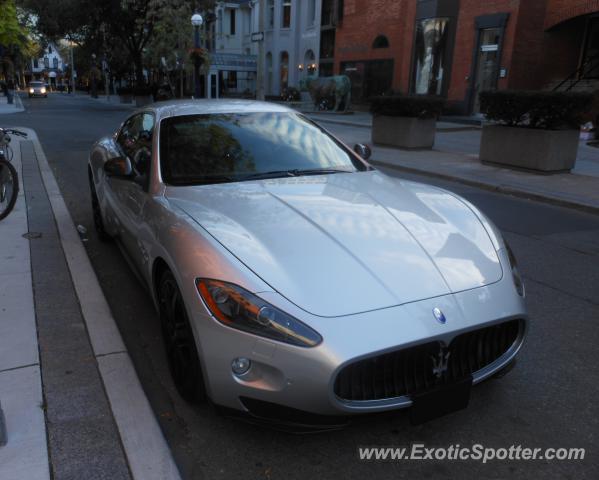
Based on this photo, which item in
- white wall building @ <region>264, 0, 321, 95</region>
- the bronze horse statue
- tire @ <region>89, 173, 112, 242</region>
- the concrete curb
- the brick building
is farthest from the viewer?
white wall building @ <region>264, 0, 321, 95</region>

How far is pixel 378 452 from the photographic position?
257cm

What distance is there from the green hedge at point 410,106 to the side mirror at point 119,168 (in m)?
11.6

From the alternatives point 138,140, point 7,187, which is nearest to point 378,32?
point 7,187

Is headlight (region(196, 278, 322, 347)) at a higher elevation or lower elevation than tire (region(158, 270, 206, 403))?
higher

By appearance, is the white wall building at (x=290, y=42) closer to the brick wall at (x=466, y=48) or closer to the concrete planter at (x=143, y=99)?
the concrete planter at (x=143, y=99)

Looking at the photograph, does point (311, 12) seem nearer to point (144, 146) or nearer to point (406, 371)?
point (144, 146)

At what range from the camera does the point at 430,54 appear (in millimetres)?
26484

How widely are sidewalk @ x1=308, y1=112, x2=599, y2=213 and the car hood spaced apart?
20.1 ft

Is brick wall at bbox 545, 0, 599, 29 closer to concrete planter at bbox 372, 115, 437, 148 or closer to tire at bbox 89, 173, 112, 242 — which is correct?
concrete planter at bbox 372, 115, 437, 148

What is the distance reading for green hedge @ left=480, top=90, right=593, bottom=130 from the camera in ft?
34.3

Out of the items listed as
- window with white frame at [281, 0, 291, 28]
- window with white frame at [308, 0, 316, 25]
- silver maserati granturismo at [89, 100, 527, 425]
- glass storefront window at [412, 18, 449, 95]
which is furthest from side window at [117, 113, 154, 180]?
window with white frame at [281, 0, 291, 28]

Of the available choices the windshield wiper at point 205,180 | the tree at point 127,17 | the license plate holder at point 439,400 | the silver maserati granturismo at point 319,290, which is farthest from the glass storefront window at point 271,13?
the license plate holder at point 439,400

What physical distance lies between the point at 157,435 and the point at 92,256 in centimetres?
327

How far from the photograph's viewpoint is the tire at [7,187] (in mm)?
6395
